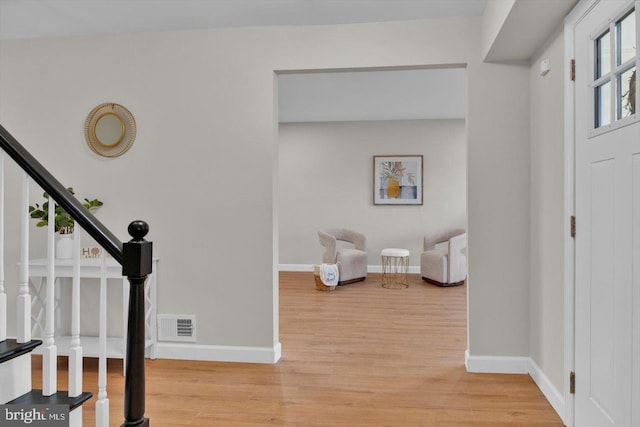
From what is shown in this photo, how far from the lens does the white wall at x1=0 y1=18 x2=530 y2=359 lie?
313cm

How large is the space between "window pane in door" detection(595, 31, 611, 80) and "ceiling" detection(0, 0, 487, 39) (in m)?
1.04

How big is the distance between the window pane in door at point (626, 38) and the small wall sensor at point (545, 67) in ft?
2.67

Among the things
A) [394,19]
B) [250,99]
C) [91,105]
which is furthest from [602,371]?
[91,105]

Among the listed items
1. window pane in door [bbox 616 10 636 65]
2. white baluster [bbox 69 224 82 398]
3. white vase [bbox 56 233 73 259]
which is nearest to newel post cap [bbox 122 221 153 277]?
white baluster [bbox 69 224 82 398]

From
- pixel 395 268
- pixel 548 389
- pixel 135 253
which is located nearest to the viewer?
pixel 135 253

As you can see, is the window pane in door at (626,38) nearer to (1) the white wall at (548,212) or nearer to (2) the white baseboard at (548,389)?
(1) the white wall at (548,212)

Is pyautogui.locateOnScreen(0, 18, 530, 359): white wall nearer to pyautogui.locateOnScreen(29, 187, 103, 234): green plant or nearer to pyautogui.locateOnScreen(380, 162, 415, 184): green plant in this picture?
pyautogui.locateOnScreen(29, 187, 103, 234): green plant

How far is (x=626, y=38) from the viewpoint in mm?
1805

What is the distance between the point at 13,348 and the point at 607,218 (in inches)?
98.2

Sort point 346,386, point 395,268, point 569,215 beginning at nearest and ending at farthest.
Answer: point 569,215
point 346,386
point 395,268

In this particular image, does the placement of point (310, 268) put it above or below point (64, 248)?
below

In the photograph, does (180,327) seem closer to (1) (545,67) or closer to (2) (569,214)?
(2) (569,214)

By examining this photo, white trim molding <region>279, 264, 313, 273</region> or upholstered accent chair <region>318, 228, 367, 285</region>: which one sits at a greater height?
upholstered accent chair <region>318, 228, 367, 285</region>

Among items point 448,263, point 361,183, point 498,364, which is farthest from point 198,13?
point 361,183
